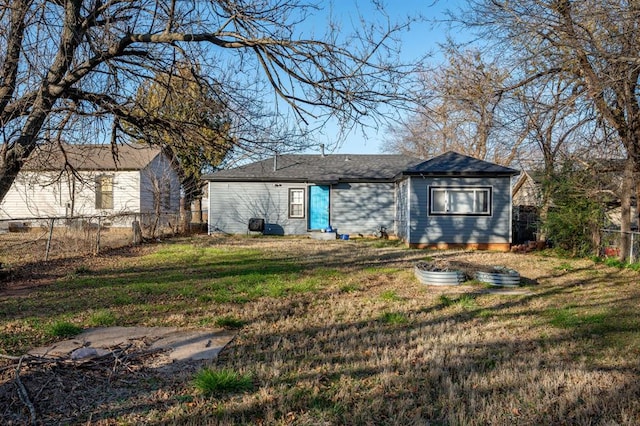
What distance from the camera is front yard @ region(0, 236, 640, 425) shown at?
341cm

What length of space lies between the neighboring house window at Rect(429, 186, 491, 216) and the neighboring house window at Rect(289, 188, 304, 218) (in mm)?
6660

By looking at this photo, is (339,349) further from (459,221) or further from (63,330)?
(459,221)

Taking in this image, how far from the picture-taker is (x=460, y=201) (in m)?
16.7

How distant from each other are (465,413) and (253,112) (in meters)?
4.28

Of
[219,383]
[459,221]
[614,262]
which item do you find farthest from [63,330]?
[459,221]

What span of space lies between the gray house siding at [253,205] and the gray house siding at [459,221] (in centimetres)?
617

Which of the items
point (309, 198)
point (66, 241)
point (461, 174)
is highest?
point (461, 174)

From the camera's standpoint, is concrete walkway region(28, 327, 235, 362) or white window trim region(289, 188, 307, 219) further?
white window trim region(289, 188, 307, 219)

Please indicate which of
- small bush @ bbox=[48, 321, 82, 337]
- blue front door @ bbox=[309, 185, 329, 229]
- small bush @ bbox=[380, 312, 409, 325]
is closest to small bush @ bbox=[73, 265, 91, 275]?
small bush @ bbox=[48, 321, 82, 337]

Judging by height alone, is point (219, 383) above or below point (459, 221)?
below

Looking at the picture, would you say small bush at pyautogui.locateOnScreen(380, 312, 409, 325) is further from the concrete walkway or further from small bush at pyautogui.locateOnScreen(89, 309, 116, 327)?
small bush at pyautogui.locateOnScreen(89, 309, 116, 327)

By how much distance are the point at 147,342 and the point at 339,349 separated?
6.92 feet

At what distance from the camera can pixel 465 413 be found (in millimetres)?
3361

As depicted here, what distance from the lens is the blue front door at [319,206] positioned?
68.5ft
